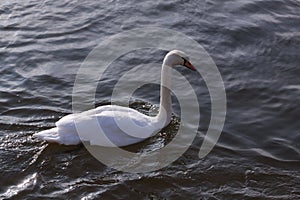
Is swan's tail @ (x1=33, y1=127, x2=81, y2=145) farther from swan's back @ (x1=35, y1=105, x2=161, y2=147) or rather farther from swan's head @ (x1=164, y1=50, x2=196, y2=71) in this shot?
swan's head @ (x1=164, y1=50, x2=196, y2=71)

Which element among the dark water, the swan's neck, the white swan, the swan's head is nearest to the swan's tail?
the white swan

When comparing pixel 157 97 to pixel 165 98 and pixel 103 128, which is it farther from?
pixel 103 128

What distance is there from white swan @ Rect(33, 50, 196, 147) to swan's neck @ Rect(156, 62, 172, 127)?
0.02 m

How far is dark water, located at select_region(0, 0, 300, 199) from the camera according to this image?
790 centimetres

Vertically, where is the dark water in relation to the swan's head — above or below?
below

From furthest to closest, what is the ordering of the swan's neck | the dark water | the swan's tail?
1. the swan's neck
2. the swan's tail
3. the dark water

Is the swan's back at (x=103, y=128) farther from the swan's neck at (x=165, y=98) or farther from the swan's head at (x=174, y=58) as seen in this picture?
the swan's head at (x=174, y=58)

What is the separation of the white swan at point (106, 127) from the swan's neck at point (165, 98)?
2cm

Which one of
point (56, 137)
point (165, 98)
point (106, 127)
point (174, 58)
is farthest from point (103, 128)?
point (174, 58)

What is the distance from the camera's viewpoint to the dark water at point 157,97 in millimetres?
7898

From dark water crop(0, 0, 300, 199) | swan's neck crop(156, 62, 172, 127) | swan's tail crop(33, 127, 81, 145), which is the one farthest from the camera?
swan's neck crop(156, 62, 172, 127)

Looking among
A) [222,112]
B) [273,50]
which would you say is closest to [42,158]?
[222,112]

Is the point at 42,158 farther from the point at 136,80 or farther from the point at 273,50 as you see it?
the point at 273,50

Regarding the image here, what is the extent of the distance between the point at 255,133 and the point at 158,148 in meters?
1.60
